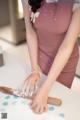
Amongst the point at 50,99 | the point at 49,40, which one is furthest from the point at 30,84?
the point at 49,40

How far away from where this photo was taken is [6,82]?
1.18 m

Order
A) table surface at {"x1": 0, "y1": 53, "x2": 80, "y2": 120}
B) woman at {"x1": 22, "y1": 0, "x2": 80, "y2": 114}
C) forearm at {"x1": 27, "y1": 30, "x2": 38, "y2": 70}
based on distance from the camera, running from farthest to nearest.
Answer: forearm at {"x1": 27, "y1": 30, "x2": 38, "y2": 70} < woman at {"x1": 22, "y1": 0, "x2": 80, "y2": 114} < table surface at {"x1": 0, "y1": 53, "x2": 80, "y2": 120}

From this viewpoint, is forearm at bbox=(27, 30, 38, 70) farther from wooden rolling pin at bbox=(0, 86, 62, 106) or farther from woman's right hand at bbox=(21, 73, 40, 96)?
wooden rolling pin at bbox=(0, 86, 62, 106)

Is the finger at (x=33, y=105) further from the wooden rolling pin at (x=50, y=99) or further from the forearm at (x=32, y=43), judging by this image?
the forearm at (x=32, y=43)

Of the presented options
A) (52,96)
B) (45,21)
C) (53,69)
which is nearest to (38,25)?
(45,21)

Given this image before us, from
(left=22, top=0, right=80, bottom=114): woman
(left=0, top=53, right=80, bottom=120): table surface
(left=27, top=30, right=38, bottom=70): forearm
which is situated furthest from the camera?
(left=27, top=30, right=38, bottom=70): forearm

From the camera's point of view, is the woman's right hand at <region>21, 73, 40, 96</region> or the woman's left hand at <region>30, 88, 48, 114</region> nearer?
the woman's left hand at <region>30, 88, 48, 114</region>

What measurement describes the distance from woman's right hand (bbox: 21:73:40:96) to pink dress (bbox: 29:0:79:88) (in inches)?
7.7

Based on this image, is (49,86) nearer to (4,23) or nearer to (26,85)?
(26,85)

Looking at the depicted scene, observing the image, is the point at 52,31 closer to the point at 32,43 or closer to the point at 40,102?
the point at 32,43

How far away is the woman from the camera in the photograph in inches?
42.2

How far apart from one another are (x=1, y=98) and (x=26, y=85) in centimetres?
13

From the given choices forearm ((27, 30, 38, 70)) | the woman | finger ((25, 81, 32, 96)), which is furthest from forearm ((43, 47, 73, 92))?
forearm ((27, 30, 38, 70))

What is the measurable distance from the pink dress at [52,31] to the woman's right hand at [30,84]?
20 centimetres
